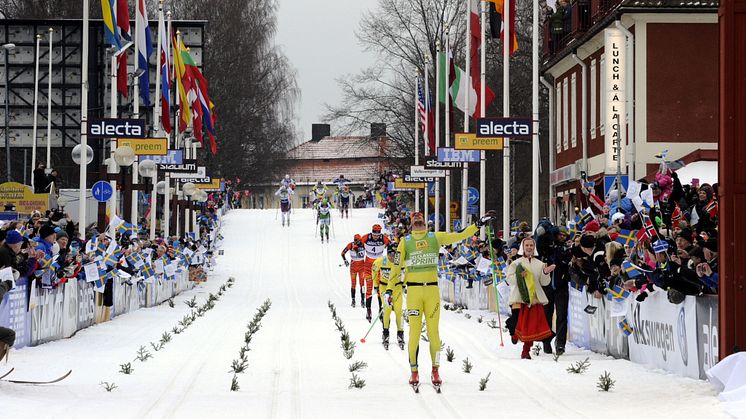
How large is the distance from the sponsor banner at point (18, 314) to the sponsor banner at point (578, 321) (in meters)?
7.34

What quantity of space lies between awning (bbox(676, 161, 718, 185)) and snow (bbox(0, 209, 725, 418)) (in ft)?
18.2

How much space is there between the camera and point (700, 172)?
28.4m

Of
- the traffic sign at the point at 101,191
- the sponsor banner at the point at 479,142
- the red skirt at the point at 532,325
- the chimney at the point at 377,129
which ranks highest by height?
the chimney at the point at 377,129

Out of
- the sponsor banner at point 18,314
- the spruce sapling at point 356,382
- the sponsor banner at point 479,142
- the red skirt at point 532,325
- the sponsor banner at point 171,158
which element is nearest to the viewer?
the spruce sapling at point 356,382

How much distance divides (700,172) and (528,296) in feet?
38.9

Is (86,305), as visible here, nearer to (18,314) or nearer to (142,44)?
(18,314)

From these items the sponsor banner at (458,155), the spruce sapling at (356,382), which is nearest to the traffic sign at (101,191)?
the sponsor banner at (458,155)

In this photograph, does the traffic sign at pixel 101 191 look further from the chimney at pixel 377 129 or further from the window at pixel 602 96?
the chimney at pixel 377 129

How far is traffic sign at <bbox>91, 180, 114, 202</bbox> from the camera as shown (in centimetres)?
2789

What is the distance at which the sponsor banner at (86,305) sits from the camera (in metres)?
22.5

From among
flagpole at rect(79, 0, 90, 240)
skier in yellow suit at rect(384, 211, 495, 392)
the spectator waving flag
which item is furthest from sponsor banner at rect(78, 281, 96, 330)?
the spectator waving flag

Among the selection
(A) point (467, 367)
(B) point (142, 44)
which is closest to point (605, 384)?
(A) point (467, 367)

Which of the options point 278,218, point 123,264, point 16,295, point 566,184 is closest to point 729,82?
point 16,295

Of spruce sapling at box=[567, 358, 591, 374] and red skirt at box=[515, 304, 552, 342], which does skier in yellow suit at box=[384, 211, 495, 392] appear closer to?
spruce sapling at box=[567, 358, 591, 374]
